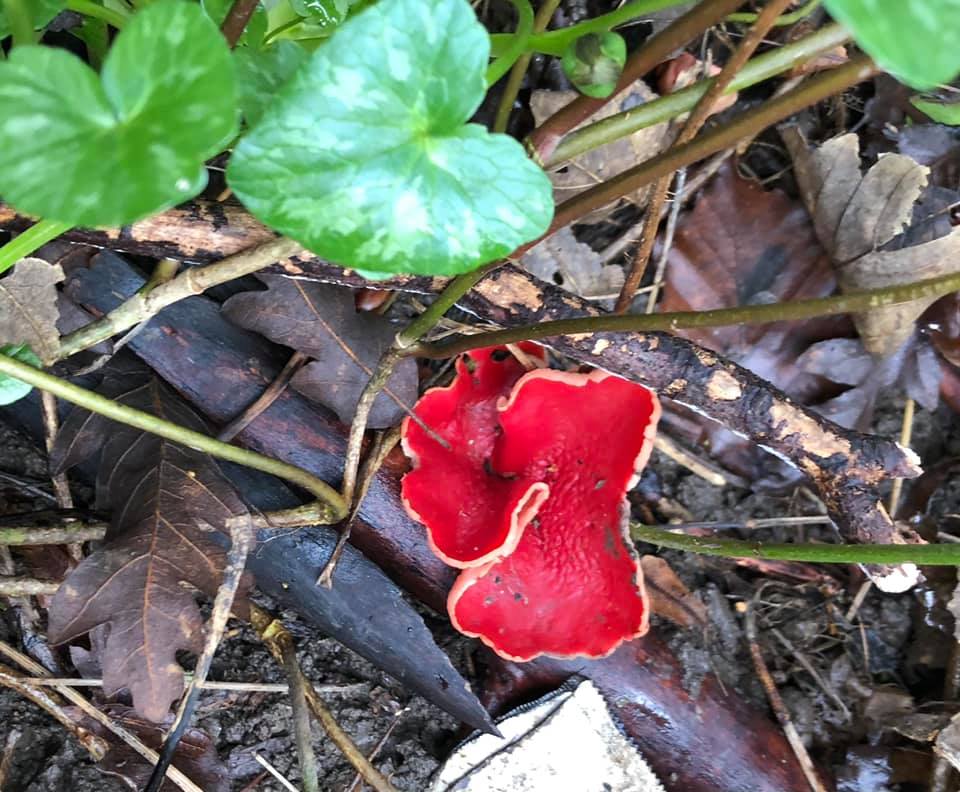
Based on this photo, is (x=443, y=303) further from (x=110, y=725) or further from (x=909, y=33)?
(x=110, y=725)

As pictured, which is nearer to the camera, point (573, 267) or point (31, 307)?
point (31, 307)

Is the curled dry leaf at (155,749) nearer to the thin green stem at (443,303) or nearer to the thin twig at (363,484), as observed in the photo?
the thin twig at (363,484)

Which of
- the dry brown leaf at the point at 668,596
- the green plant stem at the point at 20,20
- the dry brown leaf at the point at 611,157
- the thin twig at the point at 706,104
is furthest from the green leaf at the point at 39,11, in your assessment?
the dry brown leaf at the point at 668,596

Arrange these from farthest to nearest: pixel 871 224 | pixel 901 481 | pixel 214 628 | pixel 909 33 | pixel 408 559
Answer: pixel 901 481 < pixel 871 224 < pixel 408 559 < pixel 214 628 < pixel 909 33

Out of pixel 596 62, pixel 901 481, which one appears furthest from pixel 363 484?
pixel 901 481

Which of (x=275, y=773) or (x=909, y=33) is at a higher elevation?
(x=909, y=33)

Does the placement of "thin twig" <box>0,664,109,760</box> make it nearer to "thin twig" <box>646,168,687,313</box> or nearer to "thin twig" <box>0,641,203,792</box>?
"thin twig" <box>0,641,203,792</box>


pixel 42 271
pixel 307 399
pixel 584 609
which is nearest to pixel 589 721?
pixel 584 609
